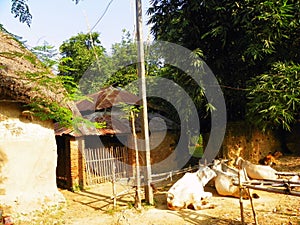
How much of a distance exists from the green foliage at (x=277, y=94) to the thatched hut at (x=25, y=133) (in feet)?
21.4

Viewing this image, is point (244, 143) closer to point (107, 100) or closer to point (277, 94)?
A: point (277, 94)

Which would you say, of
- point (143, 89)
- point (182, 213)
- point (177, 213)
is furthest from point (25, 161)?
point (182, 213)

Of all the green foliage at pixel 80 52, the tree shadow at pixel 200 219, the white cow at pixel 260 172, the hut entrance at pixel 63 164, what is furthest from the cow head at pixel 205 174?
the green foliage at pixel 80 52

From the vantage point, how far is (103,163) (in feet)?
35.6

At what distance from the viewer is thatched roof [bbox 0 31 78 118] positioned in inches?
232

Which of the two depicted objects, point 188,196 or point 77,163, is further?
point 77,163

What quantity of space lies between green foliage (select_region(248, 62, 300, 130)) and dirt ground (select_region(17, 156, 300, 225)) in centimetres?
284

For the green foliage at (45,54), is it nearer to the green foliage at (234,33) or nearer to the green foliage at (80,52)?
the green foliage at (234,33)

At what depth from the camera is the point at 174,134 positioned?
13.6 meters

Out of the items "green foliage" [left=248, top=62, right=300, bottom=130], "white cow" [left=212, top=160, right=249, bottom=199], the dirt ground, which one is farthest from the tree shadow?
"green foliage" [left=248, top=62, right=300, bottom=130]

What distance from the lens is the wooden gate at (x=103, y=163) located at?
34.5 ft

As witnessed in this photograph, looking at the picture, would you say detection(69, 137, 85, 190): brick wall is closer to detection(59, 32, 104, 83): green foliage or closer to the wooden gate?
the wooden gate

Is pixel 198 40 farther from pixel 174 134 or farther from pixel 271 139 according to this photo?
pixel 271 139

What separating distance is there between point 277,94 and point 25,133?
7795 millimetres
